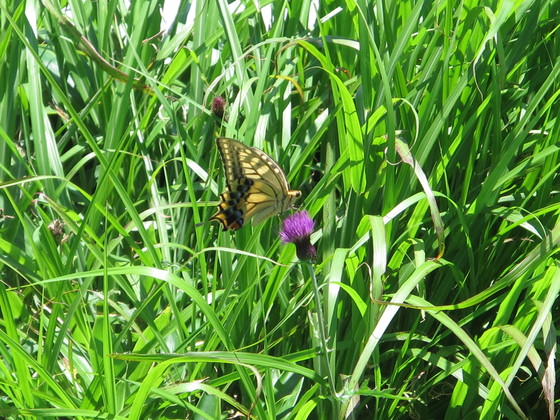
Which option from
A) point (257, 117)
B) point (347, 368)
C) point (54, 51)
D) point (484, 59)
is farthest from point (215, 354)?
point (54, 51)

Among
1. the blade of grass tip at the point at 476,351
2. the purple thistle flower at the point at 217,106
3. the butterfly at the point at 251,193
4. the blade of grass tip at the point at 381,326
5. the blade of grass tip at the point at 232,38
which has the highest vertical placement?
the blade of grass tip at the point at 232,38

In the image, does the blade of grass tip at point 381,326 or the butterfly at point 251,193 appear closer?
the blade of grass tip at point 381,326

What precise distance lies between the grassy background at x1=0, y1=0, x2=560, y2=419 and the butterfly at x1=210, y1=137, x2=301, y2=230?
0.05 metres

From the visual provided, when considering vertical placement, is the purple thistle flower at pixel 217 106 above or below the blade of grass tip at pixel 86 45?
below

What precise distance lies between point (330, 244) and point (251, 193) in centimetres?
21

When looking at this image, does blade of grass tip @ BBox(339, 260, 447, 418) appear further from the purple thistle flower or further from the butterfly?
the purple thistle flower

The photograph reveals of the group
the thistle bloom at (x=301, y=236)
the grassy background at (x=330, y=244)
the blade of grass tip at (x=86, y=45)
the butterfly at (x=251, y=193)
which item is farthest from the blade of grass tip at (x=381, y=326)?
the blade of grass tip at (x=86, y=45)

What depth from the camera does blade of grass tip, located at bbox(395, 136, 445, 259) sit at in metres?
1.37

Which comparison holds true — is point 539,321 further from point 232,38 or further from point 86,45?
point 86,45

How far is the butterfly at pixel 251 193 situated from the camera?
4.89ft

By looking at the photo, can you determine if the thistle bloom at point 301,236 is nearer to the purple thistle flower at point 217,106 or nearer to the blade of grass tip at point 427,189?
the blade of grass tip at point 427,189

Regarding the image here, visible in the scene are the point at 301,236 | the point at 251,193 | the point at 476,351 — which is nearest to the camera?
the point at 301,236

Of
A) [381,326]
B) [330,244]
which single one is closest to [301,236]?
[381,326]

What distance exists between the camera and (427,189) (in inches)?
54.8
